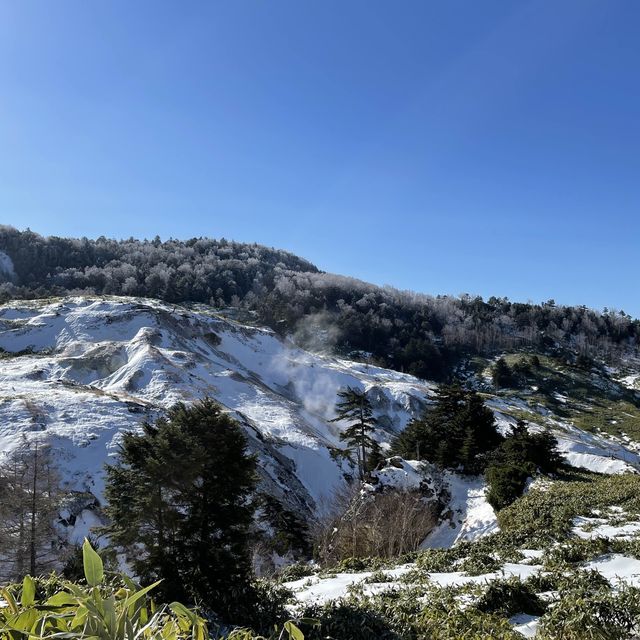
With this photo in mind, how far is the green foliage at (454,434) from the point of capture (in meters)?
29.5

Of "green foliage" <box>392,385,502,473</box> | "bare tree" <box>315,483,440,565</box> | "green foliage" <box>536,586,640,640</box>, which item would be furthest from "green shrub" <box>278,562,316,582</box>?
"green foliage" <box>392,385,502,473</box>

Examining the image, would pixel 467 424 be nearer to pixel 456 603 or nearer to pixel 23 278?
pixel 456 603

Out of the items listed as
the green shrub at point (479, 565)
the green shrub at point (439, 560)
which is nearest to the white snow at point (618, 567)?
the green shrub at point (479, 565)

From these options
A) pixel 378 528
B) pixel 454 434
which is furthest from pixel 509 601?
pixel 454 434

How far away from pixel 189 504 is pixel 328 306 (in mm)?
163838

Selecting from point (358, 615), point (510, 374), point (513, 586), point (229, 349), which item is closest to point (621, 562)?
point (513, 586)

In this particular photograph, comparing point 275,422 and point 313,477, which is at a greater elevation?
point 275,422

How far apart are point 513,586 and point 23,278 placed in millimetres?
187416

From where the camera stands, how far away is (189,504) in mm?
11258

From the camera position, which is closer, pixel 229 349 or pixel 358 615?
pixel 358 615

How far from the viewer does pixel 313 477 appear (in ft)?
131

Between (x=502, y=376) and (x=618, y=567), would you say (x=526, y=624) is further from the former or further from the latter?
(x=502, y=376)

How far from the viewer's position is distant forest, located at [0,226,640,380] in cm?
14662

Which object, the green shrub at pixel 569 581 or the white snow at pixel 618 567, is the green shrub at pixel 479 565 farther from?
the white snow at pixel 618 567
